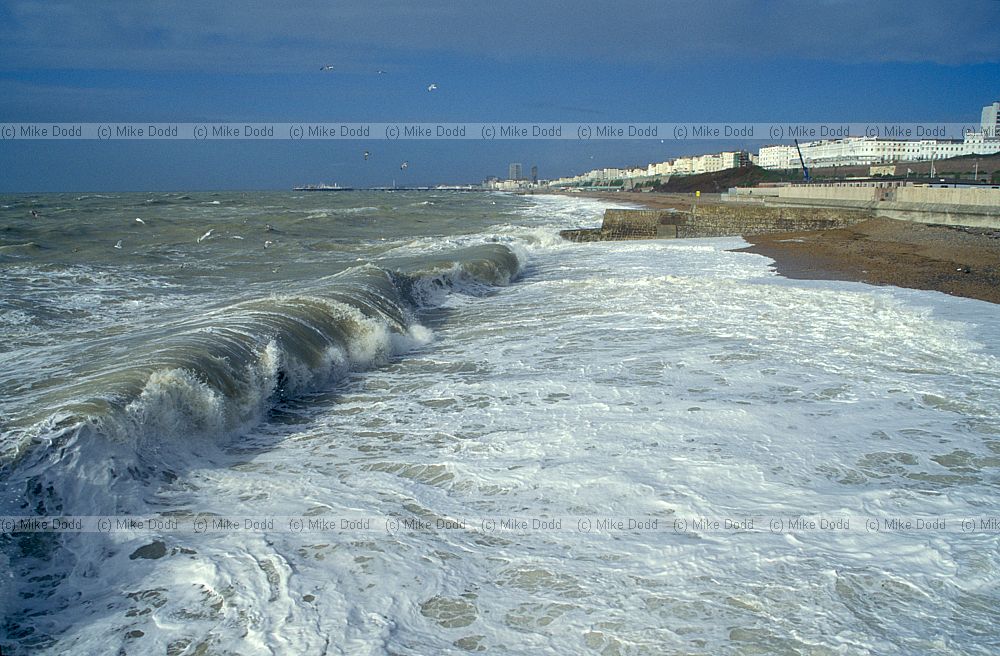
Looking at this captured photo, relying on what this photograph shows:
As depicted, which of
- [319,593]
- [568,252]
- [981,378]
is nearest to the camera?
[319,593]

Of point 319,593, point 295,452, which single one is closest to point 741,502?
point 319,593

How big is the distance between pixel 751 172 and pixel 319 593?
93.5 meters

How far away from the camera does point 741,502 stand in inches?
147

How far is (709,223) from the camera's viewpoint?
25.3m

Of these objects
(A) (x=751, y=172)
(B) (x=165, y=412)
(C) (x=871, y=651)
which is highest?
(A) (x=751, y=172)

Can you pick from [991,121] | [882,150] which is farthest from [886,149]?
[991,121]

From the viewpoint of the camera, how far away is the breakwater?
2450 centimetres

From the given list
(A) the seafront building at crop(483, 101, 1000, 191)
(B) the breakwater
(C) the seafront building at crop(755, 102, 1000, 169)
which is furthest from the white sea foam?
(C) the seafront building at crop(755, 102, 1000, 169)

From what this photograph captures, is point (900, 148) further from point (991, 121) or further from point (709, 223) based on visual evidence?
point (709, 223)

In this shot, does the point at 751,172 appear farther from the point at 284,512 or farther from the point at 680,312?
the point at 284,512

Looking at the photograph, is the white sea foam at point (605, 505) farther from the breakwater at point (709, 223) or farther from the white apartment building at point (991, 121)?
the white apartment building at point (991, 121)

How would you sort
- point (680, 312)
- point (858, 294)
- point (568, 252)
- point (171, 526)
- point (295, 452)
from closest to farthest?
1. point (171, 526)
2. point (295, 452)
3. point (680, 312)
4. point (858, 294)
5. point (568, 252)

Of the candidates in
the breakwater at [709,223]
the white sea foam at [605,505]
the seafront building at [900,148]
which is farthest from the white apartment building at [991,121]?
the white sea foam at [605,505]

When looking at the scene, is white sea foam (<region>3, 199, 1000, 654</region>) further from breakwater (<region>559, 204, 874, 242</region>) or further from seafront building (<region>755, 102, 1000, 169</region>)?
seafront building (<region>755, 102, 1000, 169</region>)
